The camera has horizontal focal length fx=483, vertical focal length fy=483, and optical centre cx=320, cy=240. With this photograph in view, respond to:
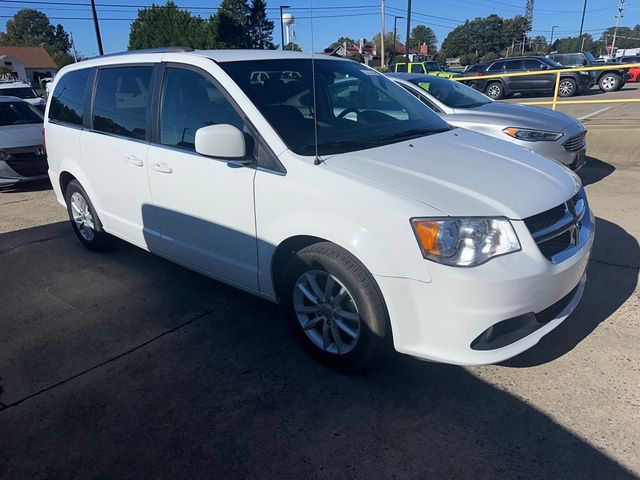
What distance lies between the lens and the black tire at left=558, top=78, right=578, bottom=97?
773 inches

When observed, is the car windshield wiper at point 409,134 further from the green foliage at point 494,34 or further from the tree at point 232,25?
the green foliage at point 494,34

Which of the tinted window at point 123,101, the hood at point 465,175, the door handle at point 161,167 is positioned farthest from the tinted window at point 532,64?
the door handle at point 161,167

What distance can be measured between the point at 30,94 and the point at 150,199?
703 inches

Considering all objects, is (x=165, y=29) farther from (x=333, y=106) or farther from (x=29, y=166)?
(x=333, y=106)

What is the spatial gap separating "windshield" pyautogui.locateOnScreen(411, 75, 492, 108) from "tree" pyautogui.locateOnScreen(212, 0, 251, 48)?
44.0 metres

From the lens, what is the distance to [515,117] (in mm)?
6559

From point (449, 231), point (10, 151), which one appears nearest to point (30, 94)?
point (10, 151)

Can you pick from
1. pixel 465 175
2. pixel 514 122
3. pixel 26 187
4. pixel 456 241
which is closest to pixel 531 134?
pixel 514 122

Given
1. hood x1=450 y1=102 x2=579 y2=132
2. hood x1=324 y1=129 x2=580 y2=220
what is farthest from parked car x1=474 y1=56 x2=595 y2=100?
hood x1=324 y1=129 x2=580 y2=220

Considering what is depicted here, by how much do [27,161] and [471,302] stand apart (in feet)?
26.6

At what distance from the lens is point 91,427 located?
2600 millimetres

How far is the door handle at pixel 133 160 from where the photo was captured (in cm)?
373

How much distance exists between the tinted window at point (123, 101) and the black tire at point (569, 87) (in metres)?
20.0

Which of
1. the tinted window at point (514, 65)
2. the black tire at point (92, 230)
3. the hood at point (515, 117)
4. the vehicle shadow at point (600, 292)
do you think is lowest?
the vehicle shadow at point (600, 292)
